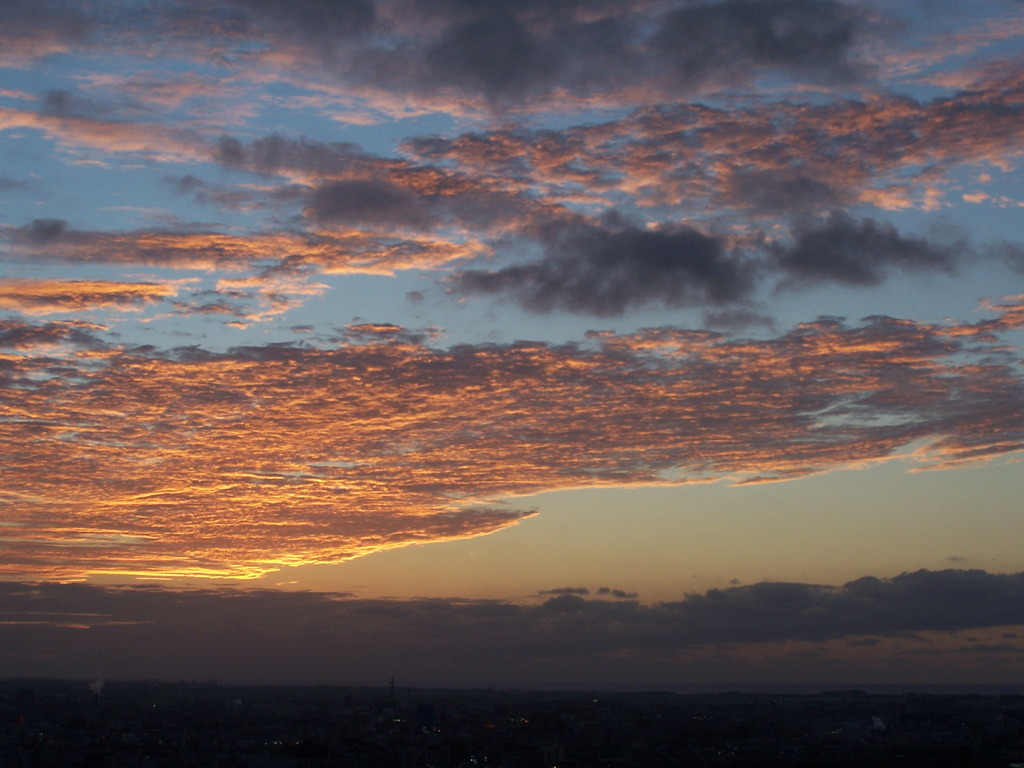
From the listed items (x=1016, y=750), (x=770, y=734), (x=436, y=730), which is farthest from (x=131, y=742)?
(x=1016, y=750)

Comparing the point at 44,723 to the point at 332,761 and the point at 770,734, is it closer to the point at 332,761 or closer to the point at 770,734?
the point at 332,761

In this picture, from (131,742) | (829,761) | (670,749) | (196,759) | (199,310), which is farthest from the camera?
(131,742)

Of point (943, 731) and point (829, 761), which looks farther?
point (943, 731)

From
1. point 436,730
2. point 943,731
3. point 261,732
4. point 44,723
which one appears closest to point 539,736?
point 436,730

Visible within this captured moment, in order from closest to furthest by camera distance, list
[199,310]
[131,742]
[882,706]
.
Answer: [199,310]
[131,742]
[882,706]

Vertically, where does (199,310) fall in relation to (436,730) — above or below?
above

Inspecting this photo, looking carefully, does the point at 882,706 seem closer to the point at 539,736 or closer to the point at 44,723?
the point at 539,736
